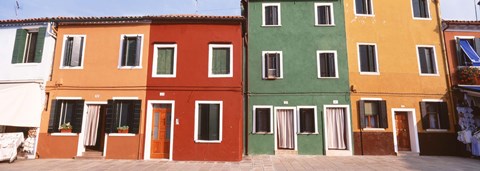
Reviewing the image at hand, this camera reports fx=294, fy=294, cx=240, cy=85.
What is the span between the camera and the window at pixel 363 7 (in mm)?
15783

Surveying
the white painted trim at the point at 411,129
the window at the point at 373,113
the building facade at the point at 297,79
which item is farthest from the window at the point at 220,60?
the white painted trim at the point at 411,129

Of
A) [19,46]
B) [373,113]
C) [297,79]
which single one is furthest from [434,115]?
[19,46]

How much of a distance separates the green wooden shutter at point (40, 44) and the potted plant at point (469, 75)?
66.5 ft

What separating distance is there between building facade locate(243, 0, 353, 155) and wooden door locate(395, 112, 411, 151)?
8.76ft

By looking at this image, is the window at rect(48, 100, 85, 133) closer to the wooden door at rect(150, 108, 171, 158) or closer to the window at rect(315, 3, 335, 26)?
the wooden door at rect(150, 108, 171, 158)

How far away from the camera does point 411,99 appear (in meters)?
14.8

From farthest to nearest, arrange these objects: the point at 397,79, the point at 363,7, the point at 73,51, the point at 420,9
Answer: the point at 420,9
the point at 363,7
the point at 397,79
the point at 73,51

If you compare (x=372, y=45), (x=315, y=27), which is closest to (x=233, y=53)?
(x=315, y=27)

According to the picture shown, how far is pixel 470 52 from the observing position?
1505 cm

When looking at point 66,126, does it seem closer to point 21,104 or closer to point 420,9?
point 21,104

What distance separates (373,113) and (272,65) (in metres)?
5.58

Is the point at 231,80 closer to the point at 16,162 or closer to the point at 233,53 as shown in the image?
the point at 233,53

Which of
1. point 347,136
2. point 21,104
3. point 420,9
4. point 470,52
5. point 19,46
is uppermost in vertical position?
point 420,9

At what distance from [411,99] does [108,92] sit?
14.6 m
